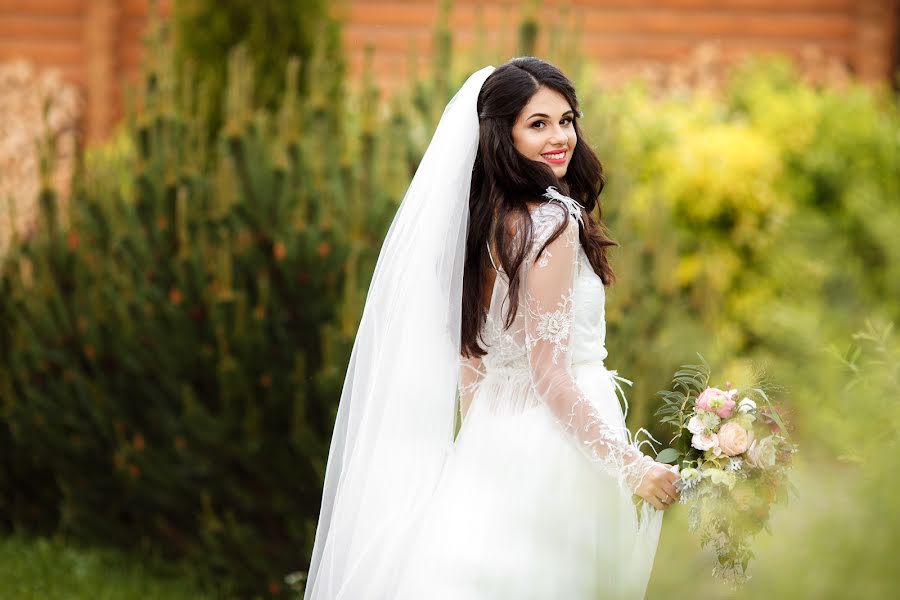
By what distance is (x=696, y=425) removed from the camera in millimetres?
2141

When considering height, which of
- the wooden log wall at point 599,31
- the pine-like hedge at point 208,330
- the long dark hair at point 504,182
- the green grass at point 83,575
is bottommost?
the green grass at point 83,575

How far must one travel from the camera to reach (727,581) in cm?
84

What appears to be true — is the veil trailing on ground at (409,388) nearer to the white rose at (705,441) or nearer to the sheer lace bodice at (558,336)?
the sheer lace bodice at (558,336)

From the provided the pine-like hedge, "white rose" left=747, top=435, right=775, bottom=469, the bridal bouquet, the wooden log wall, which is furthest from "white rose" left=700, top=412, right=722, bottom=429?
the wooden log wall

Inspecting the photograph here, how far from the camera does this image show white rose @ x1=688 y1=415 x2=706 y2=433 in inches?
83.7

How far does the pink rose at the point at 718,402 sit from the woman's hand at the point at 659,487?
18cm

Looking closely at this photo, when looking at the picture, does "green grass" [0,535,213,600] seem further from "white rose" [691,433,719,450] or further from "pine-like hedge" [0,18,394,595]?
"white rose" [691,433,719,450]

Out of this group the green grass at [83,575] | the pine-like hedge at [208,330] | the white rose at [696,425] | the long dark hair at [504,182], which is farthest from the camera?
the green grass at [83,575]

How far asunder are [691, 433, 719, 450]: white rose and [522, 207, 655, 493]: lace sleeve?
264 millimetres

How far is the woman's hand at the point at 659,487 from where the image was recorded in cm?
222

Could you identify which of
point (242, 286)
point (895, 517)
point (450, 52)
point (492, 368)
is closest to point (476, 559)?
point (492, 368)

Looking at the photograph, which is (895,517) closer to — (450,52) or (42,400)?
(450,52)

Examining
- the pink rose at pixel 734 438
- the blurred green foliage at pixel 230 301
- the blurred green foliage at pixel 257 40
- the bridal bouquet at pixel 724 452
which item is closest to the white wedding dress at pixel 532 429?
the bridal bouquet at pixel 724 452

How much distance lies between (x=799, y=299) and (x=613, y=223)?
3779 millimetres
